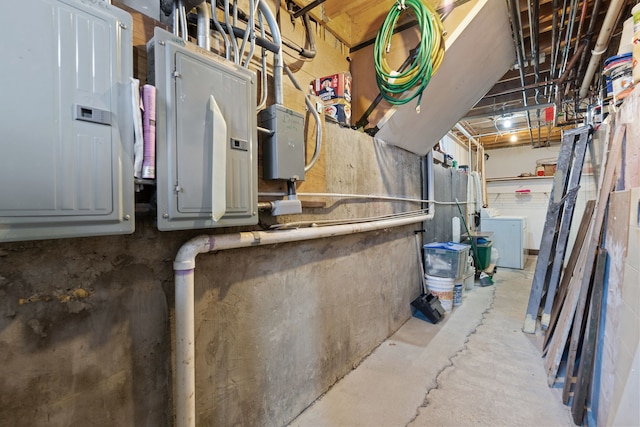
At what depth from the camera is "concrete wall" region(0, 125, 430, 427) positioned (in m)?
0.78

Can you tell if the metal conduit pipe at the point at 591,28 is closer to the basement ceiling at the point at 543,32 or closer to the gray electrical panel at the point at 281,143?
the basement ceiling at the point at 543,32

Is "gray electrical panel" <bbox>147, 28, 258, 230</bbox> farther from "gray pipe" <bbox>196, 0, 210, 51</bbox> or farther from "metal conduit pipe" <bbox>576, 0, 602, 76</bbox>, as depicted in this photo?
"metal conduit pipe" <bbox>576, 0, 602, 76</bbox>

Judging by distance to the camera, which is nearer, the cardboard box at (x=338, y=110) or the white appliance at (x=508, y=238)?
the cardboard box at (x=338, y=110)

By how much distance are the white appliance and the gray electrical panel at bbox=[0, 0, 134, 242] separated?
234 inches

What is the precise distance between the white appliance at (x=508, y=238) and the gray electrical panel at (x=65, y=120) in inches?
234

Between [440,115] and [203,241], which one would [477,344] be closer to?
[440,115]

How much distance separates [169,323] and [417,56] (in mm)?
1984

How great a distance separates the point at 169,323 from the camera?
1067 mm

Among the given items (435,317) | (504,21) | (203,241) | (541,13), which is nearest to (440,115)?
(504,21)

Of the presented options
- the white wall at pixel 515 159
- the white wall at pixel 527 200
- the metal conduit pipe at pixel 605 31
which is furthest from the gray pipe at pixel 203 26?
the white wall at pixel 515 159

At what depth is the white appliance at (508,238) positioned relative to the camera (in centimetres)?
509

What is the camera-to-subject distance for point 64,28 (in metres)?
0.64

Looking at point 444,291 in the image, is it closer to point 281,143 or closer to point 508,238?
point 281,143

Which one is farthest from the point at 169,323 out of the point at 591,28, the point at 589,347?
the point at 591,28
